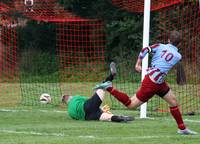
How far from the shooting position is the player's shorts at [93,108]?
1321 centimetres

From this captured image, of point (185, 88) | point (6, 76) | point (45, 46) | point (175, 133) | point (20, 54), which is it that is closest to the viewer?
point (175, 133)

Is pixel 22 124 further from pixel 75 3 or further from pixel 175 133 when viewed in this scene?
pixel 75 3

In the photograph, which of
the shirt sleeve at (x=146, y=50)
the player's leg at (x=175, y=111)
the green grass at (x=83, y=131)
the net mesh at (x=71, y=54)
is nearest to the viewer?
the green grass at (x=83, y=131)

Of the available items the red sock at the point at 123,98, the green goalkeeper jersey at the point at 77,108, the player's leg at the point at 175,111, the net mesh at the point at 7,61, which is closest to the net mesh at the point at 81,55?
the net mesh at the point at 7,61

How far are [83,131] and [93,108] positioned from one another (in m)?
1.76

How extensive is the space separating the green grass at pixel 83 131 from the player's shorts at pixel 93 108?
0.96 feet

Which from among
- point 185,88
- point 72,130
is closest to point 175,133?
point 72,130

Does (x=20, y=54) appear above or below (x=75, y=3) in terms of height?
below

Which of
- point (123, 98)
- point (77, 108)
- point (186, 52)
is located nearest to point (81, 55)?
point (186, 52)

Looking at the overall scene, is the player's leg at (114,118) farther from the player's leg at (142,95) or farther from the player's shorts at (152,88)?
the player's shorts at (152,88)

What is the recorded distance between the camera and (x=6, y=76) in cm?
2734

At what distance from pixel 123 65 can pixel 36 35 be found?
8962mm

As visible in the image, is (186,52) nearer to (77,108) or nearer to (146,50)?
(77,108)

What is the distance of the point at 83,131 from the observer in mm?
11531
